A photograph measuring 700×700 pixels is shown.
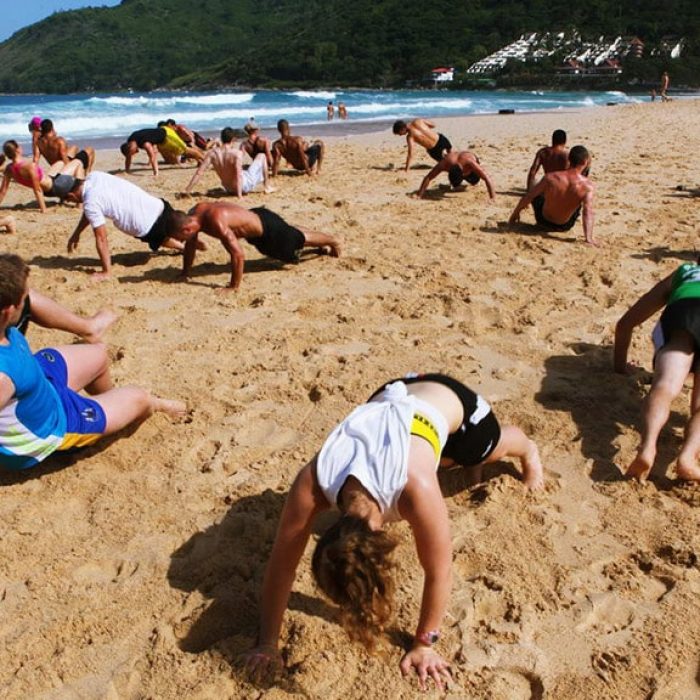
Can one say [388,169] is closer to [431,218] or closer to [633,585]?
[431,218]

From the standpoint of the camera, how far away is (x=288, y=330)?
4688mm

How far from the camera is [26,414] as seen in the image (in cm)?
283

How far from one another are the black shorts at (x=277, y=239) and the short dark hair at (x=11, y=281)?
10.5 feet

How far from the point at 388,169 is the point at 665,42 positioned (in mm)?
74727

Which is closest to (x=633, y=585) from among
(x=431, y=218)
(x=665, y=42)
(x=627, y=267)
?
(x=627, y=267)

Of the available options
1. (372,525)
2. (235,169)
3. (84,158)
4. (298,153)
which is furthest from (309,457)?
(84,158)

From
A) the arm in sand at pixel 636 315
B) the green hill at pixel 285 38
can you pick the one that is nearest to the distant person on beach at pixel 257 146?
the arm in sand at pixel 636 315

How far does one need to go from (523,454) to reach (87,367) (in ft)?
7.44

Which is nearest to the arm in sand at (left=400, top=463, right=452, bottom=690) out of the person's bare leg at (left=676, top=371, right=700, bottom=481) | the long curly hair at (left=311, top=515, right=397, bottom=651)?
the long curly hair at (left=311, top=515, right=397, bottom=651)

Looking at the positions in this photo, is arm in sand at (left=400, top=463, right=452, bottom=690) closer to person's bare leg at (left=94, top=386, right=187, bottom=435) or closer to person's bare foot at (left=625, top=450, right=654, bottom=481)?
person's bare foot at (left=625, top=450, right=654, bottom=481)

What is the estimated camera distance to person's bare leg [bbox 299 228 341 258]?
6.13m

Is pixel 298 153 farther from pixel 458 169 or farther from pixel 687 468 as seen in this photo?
pixel 687 468

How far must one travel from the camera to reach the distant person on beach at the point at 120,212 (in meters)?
5.95

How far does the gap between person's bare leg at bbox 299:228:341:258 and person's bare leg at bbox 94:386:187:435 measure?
2.93 metres
